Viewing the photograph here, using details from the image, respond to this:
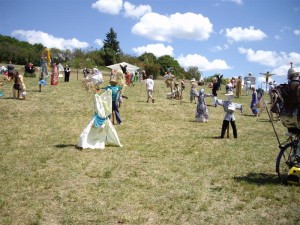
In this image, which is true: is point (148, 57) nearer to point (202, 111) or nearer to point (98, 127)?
point (202, 111)

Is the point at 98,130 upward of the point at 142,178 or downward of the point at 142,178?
upward

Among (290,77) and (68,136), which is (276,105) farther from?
(68,136)

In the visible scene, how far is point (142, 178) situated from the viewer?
7.71 meters

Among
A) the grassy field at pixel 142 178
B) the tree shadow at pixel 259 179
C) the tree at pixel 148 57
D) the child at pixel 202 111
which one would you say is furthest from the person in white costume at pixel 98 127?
the tree at pixel 148 57

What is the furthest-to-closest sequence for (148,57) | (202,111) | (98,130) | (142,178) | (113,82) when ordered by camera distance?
1. (148,57)
2. (202,111)
3. (113,82)
4. (98,130)
5. (142,178)

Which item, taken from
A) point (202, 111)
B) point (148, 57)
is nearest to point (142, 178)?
point (202, 111)

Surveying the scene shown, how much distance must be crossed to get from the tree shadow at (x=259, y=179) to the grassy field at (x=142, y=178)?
0.02 m

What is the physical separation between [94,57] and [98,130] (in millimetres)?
66378

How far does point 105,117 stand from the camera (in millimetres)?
10367

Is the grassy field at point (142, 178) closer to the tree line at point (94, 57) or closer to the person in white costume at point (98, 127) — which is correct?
the person in white costume at point (98, 127)

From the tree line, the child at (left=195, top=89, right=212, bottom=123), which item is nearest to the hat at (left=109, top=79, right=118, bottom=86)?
the child at (left=195, top=89, right=212, bottom=123)

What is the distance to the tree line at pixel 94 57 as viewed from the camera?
66.8 m

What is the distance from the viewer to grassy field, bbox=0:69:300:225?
5727 millimetres

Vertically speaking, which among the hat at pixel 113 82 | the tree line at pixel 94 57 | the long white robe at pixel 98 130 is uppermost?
the tree line at pixel 94 57
